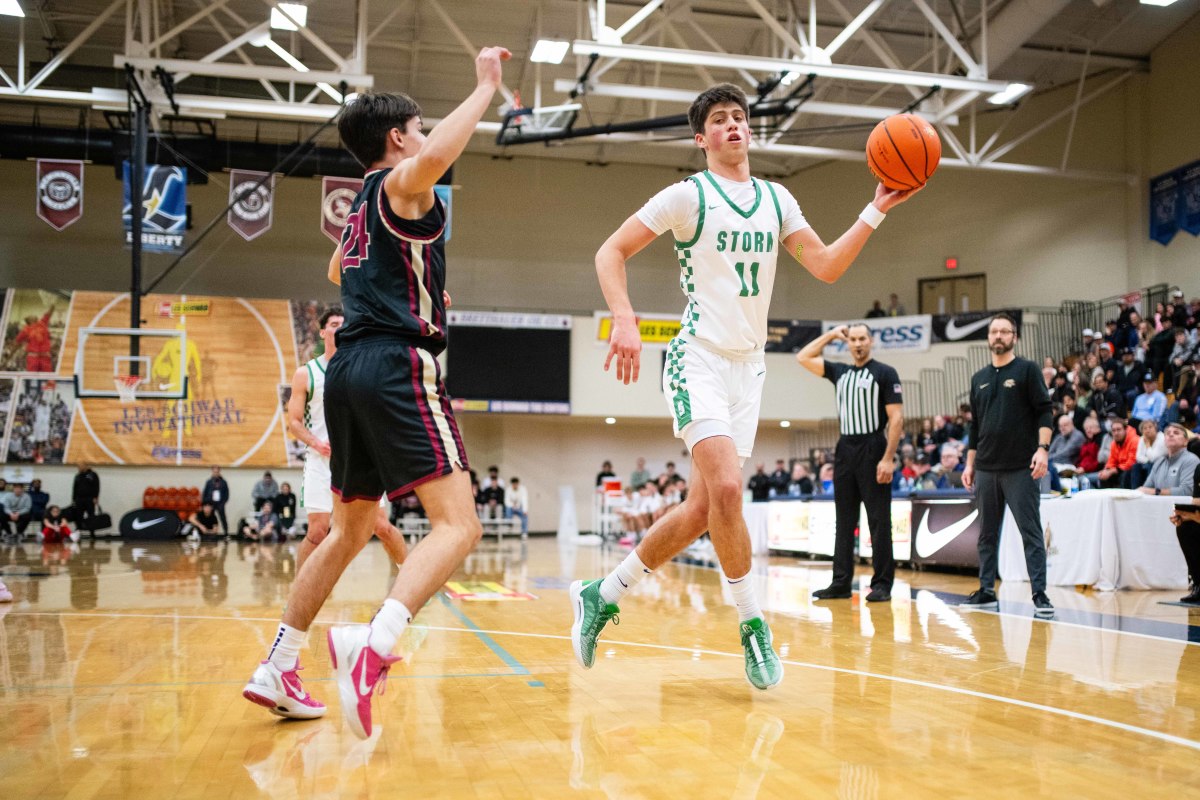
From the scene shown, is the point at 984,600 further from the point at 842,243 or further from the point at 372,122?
the point at 372,122

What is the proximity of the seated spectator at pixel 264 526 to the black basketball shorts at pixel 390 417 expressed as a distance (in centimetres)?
1856

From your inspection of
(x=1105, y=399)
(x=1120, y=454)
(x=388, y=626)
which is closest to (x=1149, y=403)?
(x=1105, y=399)

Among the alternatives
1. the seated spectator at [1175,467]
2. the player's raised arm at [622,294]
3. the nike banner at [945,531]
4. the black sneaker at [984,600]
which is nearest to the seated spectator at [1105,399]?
the nike banner at [945,531]

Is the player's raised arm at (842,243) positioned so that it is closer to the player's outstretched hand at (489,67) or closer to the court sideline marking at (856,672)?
the player's outstretched hand at (489,67)

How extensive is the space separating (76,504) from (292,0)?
10.8 meters

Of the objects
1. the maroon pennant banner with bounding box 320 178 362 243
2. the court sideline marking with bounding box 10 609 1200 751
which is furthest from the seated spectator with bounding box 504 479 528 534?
the court sideline marking with bounding box 10 609 1200 751

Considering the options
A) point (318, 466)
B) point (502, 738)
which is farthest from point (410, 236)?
point (318, 466)

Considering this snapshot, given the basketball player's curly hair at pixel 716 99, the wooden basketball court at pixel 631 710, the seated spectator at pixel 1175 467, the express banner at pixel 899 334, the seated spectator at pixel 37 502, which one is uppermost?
the express banner at pixel 899 334

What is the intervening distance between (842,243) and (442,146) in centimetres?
161

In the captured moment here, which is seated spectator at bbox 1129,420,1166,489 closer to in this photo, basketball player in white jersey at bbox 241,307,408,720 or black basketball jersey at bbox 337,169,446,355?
basketball player in white jersey at bbox 241,307,408,720

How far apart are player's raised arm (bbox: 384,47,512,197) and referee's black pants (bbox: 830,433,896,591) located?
498 cm

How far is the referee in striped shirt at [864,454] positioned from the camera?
6.95 metres

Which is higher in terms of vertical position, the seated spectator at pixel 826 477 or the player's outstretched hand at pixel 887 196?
the player's outstretched hand at pixel 887 196

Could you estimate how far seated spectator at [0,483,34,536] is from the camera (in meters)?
19.2
